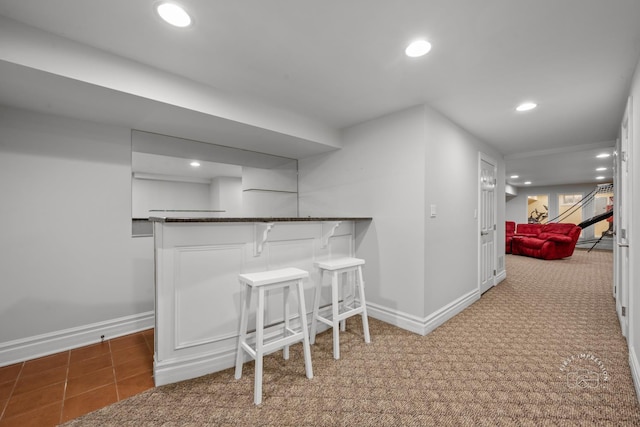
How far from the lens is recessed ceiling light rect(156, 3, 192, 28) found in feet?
4.86

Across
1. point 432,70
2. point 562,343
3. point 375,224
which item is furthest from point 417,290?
point 432,70

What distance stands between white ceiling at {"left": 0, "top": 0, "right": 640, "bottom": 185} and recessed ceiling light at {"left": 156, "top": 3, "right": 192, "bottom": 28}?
0.15 feet

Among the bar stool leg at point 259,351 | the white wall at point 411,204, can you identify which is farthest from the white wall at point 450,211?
the bar stool leg at point 259,351

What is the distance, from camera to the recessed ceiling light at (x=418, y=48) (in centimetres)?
177

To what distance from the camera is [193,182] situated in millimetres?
3098

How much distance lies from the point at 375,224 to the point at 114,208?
2.62 meters

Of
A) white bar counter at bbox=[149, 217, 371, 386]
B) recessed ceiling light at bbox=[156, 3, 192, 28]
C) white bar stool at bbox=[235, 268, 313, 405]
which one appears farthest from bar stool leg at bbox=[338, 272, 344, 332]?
recessed ceiling light at bbox=[156, 3, 192, 28]

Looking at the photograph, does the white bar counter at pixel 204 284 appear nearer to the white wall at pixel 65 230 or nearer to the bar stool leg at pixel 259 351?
the bar stool leg at pixel 259 351

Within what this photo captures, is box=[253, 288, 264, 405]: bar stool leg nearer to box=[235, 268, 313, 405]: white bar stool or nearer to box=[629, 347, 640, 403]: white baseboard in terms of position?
box=[235, 268, 313, 405]: white bar stool

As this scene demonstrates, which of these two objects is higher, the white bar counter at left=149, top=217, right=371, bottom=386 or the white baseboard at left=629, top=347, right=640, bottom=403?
the white bar counter at left=149, top=217, right=371, bottom=386

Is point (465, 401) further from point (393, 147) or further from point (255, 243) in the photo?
point (393, 147)

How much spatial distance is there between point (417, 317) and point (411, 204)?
1106mm

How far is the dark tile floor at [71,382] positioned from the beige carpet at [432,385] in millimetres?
164

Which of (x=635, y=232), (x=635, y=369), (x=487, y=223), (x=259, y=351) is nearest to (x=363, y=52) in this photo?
(x=259, y=351)
